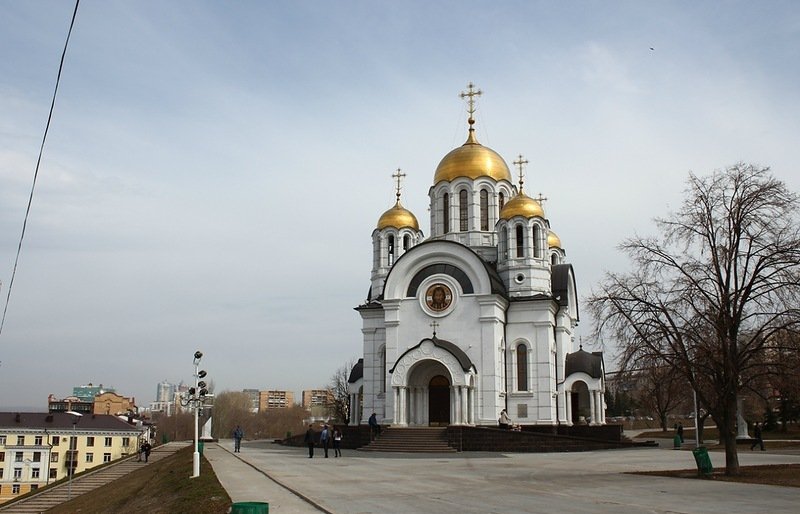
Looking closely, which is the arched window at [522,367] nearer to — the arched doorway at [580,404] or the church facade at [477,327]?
the church facade at [477,327]

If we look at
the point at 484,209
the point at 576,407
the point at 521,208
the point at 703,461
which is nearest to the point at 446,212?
the point at 484,209

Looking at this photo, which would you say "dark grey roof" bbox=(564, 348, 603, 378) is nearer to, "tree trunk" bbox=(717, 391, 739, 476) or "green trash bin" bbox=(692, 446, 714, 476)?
"tree trunk" bbox=(717, 391, 739, 476)

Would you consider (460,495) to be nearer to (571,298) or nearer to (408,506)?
(408,506)

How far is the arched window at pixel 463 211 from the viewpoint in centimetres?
4244

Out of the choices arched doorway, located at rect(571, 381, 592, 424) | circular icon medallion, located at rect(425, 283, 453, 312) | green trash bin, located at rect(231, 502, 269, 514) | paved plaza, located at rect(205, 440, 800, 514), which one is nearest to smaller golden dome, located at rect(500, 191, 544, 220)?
circular icon medallion, located at rect(425, 283, 453, 312)

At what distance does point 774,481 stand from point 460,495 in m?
8.06

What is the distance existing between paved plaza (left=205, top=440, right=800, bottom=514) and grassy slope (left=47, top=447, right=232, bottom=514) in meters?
0.47

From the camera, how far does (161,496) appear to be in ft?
67.3

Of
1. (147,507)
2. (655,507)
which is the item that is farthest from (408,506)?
(147,507)

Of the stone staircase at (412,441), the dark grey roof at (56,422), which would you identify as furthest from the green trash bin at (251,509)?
the dark grey roof at (56,422)

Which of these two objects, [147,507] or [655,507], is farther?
[147,507]

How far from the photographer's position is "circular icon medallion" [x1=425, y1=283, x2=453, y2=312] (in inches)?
1480

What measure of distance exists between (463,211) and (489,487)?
2661 cm

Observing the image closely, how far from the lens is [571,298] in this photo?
46.4 m
